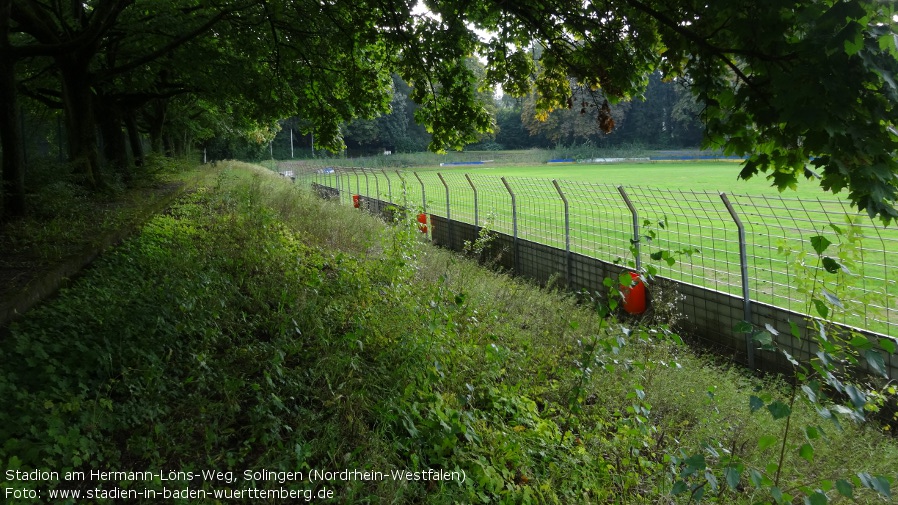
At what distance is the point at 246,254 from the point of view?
7270 millimetres

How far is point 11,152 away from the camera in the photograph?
8.47 m

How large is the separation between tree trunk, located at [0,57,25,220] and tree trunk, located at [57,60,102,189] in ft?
10.3

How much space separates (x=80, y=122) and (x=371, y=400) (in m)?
11.7

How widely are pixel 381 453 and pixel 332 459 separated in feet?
1.00

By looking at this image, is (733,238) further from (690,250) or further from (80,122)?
(80,122)

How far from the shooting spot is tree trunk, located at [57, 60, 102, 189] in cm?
1134

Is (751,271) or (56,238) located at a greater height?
(56,238)

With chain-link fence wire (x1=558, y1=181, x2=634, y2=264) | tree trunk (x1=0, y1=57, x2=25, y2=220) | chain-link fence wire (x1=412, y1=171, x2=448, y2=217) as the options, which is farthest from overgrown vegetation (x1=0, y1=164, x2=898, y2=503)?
chain-link fence wire (x1=412, y1=171, x2=448, y2=217)

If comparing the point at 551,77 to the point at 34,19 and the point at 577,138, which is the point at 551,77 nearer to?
the point at 34,19

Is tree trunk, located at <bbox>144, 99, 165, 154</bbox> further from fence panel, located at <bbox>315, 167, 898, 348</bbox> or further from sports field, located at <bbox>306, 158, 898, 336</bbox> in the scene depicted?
fence panel, located at <bbox>315, 167, 898, 348</bbox>

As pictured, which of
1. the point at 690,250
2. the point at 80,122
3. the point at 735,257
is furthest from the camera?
the point at 735,257

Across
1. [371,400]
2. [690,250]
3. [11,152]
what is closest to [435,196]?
[11,152]

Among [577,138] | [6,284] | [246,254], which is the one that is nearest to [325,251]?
[246,254]

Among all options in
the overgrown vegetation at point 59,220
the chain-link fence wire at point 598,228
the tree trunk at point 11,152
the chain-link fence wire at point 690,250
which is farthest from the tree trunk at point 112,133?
the chain-link fence wire at point 690,250
